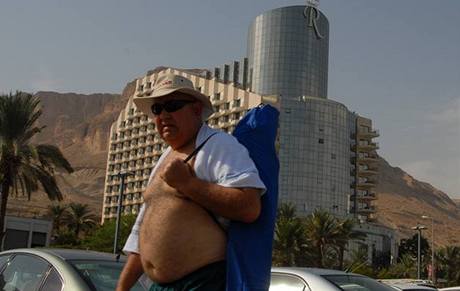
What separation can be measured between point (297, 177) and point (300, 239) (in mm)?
59749

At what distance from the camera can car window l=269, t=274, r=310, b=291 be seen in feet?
20.0

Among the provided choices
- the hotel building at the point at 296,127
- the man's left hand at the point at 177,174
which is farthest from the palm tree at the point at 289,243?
the hotel building at the point at 296,127

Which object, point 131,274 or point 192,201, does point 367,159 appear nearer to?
point 131,274

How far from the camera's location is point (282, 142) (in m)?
105

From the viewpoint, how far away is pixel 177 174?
8.94 ft

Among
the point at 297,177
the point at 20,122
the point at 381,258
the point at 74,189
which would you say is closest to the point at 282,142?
the point at 297,177

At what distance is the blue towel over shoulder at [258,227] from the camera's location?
264 cm

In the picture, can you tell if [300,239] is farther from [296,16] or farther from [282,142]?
[296,16]

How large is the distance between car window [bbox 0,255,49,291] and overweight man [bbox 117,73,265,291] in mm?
2050

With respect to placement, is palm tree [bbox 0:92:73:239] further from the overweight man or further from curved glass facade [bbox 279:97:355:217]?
curved glass facade [bbox 279:97:355:217]

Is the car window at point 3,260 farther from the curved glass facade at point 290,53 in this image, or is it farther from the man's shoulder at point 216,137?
the curved glass facade at point 290,53

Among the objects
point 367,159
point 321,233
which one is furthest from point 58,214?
point 367,159

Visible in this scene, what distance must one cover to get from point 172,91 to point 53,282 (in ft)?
7.10

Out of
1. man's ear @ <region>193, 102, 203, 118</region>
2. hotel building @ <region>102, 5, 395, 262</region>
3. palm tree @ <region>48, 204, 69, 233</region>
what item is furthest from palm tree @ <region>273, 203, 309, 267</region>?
hotel building @ <region>102, 5, 395, 262</region>
